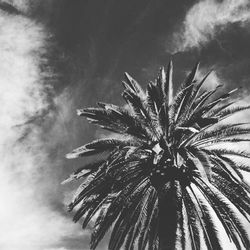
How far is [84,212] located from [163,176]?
3.72 metres

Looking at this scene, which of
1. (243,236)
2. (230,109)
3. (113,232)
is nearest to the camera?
(243,236)

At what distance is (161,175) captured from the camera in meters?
14.1

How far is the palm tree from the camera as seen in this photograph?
13.3 meters

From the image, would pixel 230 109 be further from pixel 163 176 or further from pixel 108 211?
pixel 108 211

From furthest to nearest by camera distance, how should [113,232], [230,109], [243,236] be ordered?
[113,232] → [230,109] → [243,236]

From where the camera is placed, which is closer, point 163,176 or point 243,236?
point 243,236

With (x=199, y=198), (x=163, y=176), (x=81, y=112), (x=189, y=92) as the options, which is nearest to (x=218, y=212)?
(x=199, y=198)

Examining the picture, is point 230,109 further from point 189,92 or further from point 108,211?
point 108,211

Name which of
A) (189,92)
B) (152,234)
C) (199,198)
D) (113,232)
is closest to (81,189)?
(113,232)

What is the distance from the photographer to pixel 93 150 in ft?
47.6

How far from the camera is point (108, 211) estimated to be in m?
14.0

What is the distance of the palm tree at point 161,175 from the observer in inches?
524

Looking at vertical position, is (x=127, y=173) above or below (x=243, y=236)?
above

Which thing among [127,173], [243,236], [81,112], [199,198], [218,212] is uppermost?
[81,112]
